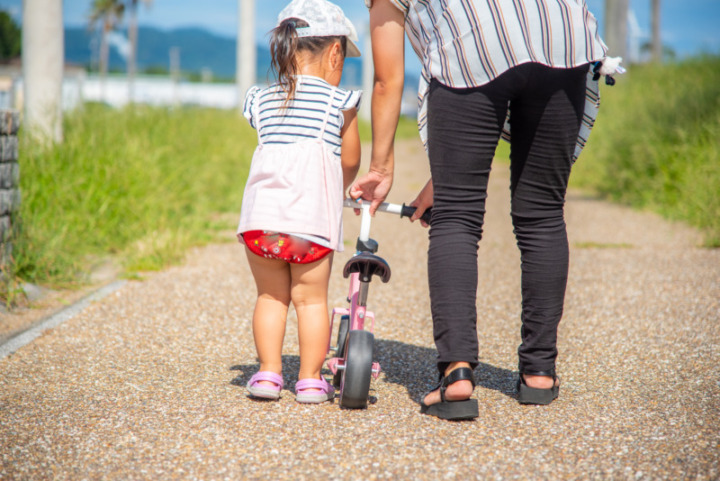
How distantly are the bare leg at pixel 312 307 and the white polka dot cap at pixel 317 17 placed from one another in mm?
767

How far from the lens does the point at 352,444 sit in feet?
6.93

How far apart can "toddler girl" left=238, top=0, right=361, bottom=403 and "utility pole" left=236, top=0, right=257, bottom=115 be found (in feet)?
41.3

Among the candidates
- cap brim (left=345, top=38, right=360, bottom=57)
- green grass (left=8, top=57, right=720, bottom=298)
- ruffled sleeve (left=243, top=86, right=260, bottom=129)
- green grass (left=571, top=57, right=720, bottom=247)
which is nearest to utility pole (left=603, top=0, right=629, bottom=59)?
green grass (left=571, top=57, right=720, bottom=247)

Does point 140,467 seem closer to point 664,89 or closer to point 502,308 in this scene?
point 502,308

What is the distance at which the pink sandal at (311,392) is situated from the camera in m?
2.45

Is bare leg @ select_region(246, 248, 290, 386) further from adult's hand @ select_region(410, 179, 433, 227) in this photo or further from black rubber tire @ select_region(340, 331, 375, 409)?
adult's hand @ select_region(410, 179, 433, 227)

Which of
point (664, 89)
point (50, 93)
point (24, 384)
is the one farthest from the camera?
point (664, 89)

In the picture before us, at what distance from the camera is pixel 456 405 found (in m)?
2.25

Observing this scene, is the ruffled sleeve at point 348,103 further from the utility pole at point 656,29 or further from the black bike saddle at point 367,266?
the utility pole at point 656,29

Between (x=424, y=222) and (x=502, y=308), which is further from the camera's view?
(x=502, y=308)

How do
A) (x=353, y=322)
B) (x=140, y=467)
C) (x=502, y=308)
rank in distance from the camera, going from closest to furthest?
(x=140, y=467), (x=353, y=322), (x=502, y=308)

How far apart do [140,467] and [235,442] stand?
0.95 feet

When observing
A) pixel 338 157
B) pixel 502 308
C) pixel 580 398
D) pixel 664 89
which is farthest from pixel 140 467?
pixel 664 89

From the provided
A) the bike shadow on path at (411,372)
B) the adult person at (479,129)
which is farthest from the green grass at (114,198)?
the adult person at (479,129)
